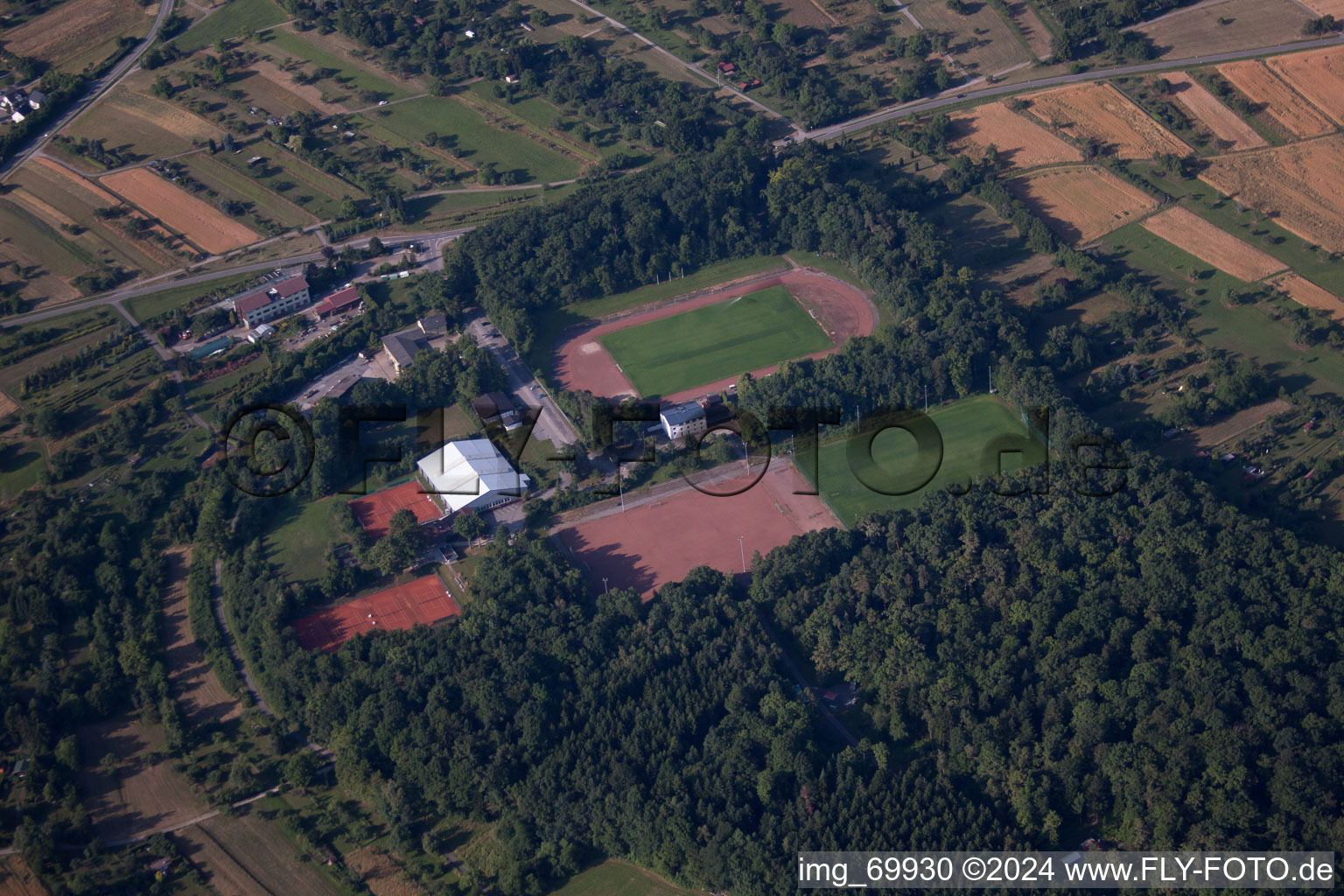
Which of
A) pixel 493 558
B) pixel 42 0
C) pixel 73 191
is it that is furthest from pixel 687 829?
pixel 42 0

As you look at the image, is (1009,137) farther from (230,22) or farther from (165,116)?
(230,22)

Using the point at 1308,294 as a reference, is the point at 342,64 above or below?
above

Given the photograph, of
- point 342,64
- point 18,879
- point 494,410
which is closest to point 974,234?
point 494,410

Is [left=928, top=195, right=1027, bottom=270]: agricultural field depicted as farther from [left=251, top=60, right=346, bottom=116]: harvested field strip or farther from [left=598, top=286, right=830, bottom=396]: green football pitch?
[left=251, top=60, right=346, bottom=116]: harvested field strip

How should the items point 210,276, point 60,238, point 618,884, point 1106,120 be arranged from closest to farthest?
1. point 618,884
2. point 210,276
3. point 60,238
4. point 1106,120

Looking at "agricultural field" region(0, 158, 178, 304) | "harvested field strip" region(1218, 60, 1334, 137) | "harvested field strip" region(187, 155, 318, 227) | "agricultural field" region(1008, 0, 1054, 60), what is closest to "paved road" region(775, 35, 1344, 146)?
"harvested field strip" region(1218, 60, 1334, 137)

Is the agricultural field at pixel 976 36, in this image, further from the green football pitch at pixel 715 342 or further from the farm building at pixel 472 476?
the farm building at pixel 472 476
